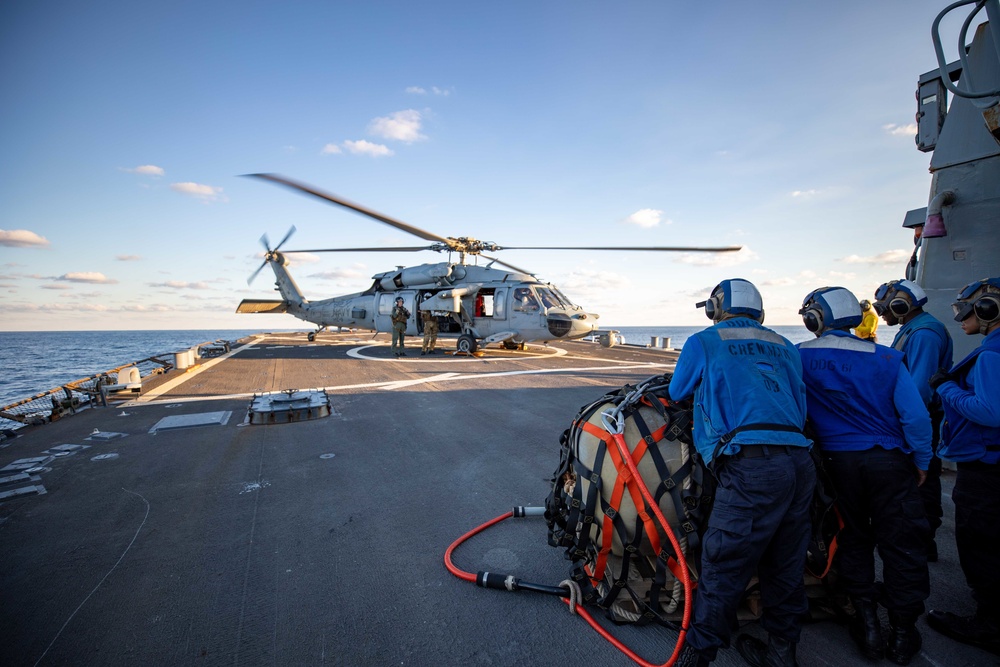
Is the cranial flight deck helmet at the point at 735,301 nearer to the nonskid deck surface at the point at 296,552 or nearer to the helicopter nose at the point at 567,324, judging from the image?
the nonskid deck surface at the point at 296,552

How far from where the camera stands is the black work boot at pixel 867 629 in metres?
2.39

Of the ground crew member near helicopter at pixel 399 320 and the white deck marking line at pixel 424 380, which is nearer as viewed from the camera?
the white deck marking line at pixel 424 380

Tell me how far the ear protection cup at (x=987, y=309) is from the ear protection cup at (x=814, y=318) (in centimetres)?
100

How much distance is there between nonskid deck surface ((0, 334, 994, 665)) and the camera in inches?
97.6

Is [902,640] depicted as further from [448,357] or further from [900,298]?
[448,357]

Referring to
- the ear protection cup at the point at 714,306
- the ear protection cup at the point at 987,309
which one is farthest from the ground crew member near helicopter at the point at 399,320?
the ear protection cup at the point at 987,309

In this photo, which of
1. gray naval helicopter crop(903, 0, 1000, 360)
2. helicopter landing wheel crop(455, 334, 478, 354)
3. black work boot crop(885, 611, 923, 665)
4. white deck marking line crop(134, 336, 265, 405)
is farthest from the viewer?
helicopter landing wheel crop(455, 334, 478, 354)

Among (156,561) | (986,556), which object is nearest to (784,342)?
(986,556)

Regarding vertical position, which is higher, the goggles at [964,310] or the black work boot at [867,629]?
the goggles at [964,310]

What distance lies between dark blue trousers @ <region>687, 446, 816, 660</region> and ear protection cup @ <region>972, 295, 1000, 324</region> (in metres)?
1.72

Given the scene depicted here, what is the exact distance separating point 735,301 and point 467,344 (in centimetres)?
1494

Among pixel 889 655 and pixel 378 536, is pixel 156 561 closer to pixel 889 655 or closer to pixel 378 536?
pixel 378 536

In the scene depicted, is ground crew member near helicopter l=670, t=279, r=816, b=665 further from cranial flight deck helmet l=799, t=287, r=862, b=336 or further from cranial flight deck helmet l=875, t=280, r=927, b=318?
cranial flight deck helmet l=875, t=280, r=927, b=318

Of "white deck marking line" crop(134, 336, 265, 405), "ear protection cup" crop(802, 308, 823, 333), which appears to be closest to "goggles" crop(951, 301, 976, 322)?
"ear protection cup" crop(802, 308, 823, 333)
